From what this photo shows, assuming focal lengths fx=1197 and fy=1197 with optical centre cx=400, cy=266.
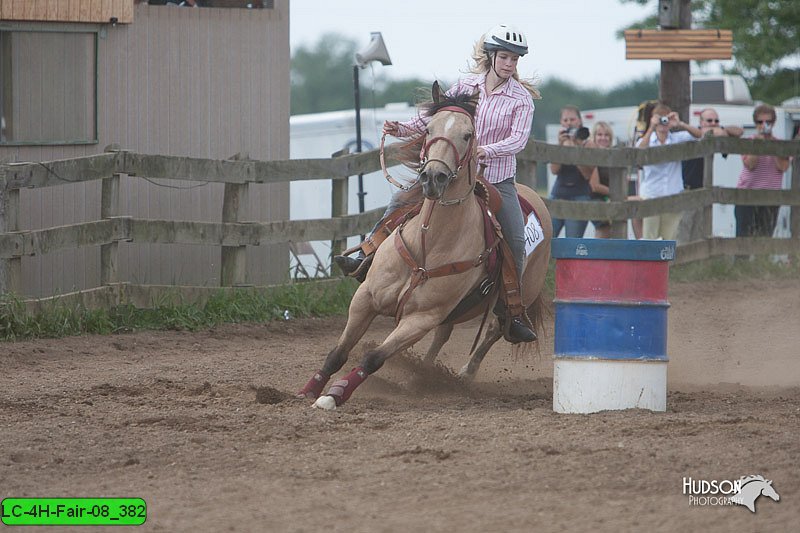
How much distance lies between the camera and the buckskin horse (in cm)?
677

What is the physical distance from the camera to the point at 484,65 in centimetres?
762

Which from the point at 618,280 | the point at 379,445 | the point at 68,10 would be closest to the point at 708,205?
the point at 68,10

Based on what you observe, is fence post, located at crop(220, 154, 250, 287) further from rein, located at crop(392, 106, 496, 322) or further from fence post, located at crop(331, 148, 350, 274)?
rein, located at crop(392, 106, 496, 322)

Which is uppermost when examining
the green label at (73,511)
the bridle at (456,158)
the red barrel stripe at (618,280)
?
the bridle at (456,158)

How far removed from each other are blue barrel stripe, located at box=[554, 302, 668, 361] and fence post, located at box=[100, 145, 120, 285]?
457 centimetres

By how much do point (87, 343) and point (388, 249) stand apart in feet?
10.5

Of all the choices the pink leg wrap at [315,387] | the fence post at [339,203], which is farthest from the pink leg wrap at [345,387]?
the fence post at [339,203]

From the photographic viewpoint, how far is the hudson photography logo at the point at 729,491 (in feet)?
15.4

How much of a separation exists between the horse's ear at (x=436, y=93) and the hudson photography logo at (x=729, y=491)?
9.26 feet

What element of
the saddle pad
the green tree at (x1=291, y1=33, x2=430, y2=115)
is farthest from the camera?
the green tree at (x1=291, y1=33, x2=430, y2=115)

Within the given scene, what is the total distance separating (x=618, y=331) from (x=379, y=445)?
5.80 ft

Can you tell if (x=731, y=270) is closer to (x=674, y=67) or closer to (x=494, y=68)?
(x=674, y=67)

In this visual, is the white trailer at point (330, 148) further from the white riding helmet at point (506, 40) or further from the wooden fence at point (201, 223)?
the white riding helmet at point (506, 40)

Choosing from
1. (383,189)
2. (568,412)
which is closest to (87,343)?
(568,412)
